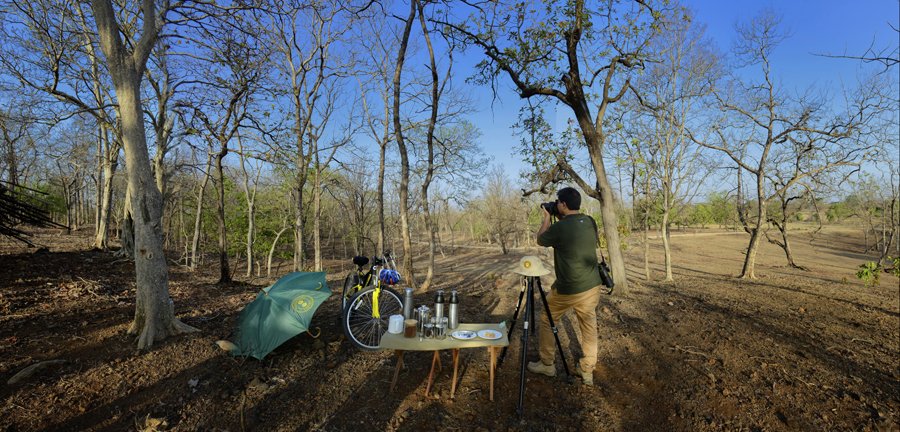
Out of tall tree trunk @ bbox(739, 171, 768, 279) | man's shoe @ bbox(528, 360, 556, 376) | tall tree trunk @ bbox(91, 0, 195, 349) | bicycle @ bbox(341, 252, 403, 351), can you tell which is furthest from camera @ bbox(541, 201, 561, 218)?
tall tree trunk @ bbox(739, 171, 768, 279)

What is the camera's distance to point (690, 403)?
3383mm

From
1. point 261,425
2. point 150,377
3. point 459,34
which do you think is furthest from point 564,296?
point 459,34

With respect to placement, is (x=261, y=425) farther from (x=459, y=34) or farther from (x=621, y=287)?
(x=459, y=34)

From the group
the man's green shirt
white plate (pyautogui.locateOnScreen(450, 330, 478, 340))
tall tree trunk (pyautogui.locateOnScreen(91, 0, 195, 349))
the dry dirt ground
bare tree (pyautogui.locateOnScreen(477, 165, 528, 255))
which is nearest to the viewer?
the dry dirt ground

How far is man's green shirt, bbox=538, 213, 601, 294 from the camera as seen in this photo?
355 cm

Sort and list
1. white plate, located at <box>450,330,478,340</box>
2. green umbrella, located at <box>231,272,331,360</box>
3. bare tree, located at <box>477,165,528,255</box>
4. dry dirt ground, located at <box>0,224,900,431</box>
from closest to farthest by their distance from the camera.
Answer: dry dirt ground, located at <box>0,224,900,431</box>
white plate, located at <box>450,330,478,340</box>
green umbrella, located at <box>231,272,331,360</box>
bare tree, located at <box>477,165,528,255</box>

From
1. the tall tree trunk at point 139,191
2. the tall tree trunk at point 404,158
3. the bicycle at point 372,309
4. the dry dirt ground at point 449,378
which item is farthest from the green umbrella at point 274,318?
→ the tall tree trunk at point 404,158

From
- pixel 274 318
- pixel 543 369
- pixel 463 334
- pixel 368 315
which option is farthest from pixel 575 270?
pixel 274 318

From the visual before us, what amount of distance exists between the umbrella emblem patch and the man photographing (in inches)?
107

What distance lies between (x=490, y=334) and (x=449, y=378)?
808mm

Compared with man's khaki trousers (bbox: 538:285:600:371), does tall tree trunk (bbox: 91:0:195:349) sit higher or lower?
higher

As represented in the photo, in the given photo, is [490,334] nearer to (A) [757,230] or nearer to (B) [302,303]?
(B) [302,303]

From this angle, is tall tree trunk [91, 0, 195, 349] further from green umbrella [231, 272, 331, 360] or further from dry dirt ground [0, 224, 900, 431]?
green umbrella [231, 272, 331, 360]

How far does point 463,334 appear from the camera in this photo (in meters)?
3.53
